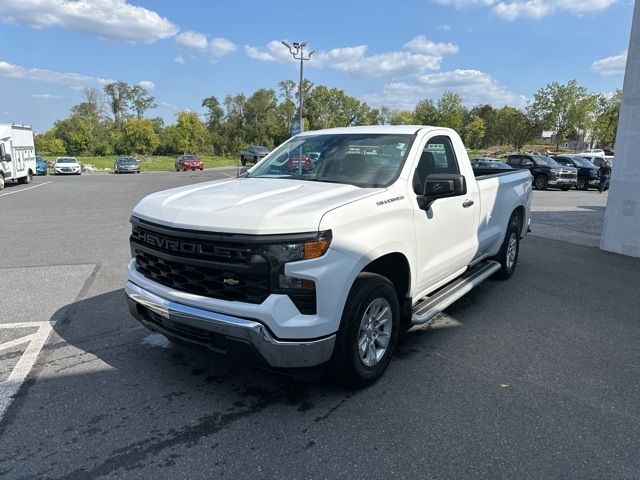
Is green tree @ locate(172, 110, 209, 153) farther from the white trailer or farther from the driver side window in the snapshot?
the driver side window

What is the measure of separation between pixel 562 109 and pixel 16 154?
61.0 metres

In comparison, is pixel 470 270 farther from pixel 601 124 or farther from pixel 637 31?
pixel 601 124

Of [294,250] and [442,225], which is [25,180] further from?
[294,250]

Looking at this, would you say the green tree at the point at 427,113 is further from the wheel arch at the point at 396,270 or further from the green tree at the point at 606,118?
the wheel arch at the point at 396,270

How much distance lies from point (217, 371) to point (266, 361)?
98cm

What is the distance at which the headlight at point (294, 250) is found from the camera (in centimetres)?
282

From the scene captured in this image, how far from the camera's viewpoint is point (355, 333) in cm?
315

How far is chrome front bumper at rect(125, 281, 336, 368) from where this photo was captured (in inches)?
111

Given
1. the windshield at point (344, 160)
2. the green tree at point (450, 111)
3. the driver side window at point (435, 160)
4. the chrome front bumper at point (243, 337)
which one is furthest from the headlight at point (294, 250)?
the green tree at point (450, 111)

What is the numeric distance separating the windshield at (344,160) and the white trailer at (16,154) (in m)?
21.6

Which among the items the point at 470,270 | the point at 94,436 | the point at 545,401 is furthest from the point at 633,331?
the point at 94,436

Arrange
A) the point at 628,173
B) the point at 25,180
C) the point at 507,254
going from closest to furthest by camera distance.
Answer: the point at 507,254, the point at 628,173, the point at 25,180

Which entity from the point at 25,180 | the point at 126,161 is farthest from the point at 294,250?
the point at 126,161

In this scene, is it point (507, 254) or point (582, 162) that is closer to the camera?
point (507, 254)
